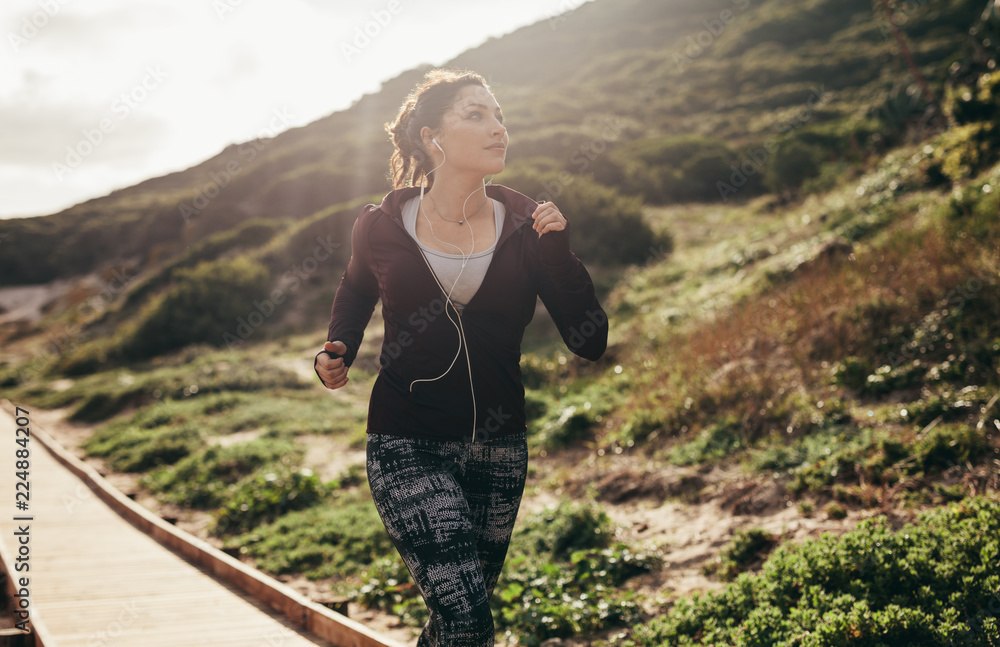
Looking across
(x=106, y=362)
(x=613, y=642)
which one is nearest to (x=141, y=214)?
(x=106, y=362)

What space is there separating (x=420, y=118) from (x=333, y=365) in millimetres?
894

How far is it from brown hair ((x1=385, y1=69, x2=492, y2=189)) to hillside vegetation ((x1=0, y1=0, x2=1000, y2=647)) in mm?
2508

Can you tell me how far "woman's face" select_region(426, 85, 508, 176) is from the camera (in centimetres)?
213

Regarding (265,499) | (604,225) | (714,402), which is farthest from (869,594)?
(604,225)

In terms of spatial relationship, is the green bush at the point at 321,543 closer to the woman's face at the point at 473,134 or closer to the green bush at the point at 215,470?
the green bush at the point at 215,470

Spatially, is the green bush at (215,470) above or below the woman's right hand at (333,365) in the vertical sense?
below

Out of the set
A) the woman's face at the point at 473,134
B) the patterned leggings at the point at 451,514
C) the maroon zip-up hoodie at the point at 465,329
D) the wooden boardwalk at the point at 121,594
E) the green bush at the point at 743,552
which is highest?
the woman's face at the point at 473,134

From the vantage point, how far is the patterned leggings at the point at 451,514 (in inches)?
68.9

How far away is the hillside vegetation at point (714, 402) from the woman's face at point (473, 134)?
2.39 metres

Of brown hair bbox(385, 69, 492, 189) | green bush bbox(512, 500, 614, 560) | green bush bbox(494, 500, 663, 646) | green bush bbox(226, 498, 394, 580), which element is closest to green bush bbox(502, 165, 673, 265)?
green bush bbox(226, 498, 394, 580)

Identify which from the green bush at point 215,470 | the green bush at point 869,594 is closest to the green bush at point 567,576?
the green bush at point 869,594

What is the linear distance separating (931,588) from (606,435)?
4394 millimetres

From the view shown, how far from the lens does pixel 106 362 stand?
2130 cm

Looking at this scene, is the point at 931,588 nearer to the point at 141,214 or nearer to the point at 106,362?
the point at 106,362
